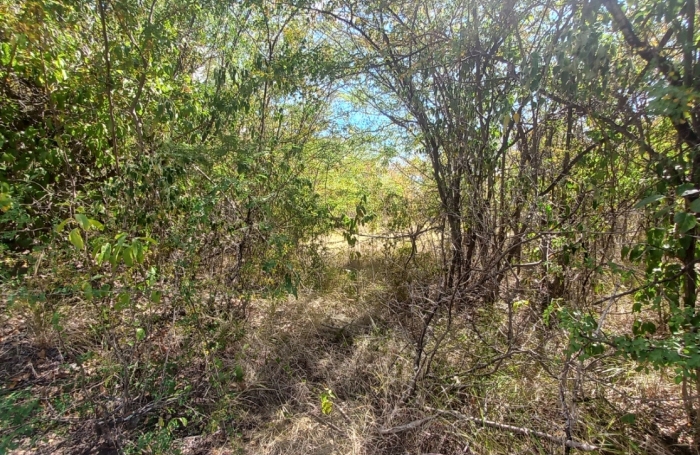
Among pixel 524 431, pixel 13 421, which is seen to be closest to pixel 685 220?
pixel 524 431

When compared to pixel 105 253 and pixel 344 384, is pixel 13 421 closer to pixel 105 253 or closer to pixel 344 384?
pixel 105 253

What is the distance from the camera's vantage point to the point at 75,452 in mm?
1769

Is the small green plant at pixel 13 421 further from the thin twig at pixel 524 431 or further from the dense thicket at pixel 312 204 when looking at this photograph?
the thin twig at pixel 524 431

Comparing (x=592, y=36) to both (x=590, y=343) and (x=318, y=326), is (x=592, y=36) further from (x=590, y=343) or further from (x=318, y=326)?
(x=318, y=326)

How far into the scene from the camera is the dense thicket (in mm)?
1475

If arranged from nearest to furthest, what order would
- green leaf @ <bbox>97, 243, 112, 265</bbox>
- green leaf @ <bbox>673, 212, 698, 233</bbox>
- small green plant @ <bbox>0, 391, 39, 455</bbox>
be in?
1. green leaf @ <bbox>673, 212, 698, 233</bbox>
2. green leaf @ <bbox>97, 243, 112, 265</bbox>
3. small green plant @ <bbox>0, 391, 39, 455</bbox>

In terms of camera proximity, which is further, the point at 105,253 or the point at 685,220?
the point at 105,253

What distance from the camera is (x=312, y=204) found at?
3.06 metres

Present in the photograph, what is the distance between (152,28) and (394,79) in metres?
1.86

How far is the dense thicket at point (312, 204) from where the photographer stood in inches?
58.1

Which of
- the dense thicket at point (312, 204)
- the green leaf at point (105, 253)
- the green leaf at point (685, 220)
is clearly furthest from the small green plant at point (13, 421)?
the green leaf at point (685, 220)

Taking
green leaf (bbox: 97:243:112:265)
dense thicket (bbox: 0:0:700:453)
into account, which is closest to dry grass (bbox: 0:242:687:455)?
dense thicket (bbox: 0:0:700:453)

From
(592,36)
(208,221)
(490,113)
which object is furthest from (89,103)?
(592,36)

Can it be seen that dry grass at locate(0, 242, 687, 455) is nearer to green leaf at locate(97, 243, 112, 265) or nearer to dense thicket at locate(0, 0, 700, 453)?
dense thicket at locate(0, 0, 700, 453)
